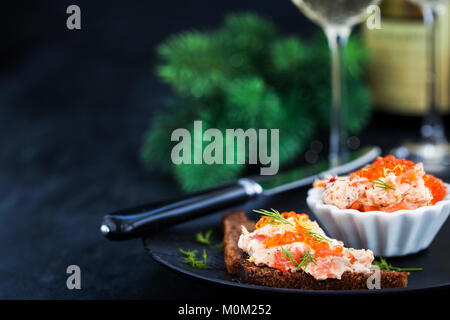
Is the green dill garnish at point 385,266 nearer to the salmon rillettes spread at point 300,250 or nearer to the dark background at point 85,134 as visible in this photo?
the salmon rillettes spread at point 300,250

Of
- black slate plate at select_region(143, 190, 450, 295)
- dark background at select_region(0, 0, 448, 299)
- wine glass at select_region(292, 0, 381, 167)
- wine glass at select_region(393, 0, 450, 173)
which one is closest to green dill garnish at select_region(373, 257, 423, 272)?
black slate plate at select_region(143, 190, 450, 295)

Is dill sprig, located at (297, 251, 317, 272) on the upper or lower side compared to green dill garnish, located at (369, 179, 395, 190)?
lower

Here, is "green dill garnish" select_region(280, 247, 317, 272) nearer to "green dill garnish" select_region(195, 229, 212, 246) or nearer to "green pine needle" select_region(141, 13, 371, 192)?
"green dill garnish" select_region(195, 229, 212, 246)

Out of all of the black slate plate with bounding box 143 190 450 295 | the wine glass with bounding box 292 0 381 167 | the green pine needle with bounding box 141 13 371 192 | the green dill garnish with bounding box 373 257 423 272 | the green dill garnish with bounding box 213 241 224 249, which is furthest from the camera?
the green pine needle with bounding box 141 13 371 192

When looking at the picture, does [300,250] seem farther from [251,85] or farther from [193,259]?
[251,85]

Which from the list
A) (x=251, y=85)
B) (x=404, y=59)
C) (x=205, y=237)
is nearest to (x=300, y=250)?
(x=205, y=237)

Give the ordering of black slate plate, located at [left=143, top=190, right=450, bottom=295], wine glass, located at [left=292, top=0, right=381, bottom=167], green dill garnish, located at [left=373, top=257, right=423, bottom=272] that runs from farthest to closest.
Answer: wine glass, located at [left=292, top=0, right=381, bottom=167] < green dill garnish, located at [left=373, top=257, right=423, bottom=272] < black slate plate, located at [left=143, top=190, right=450, bottom=295]
